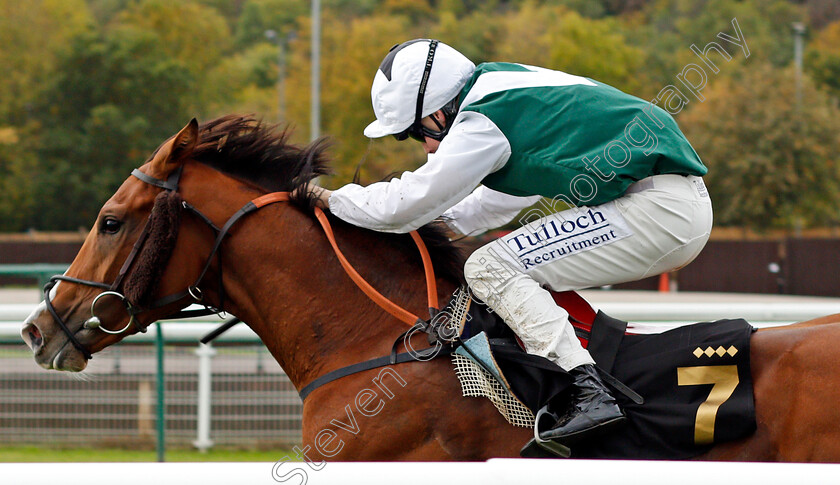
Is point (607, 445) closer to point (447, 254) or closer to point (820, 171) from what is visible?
point (447, 254)

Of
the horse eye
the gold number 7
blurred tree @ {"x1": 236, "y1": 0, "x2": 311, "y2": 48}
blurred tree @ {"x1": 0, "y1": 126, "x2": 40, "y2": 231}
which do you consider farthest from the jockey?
blurred tree @ {"x1": 236, "y1": 0, "x2": 311, "y2": 48}

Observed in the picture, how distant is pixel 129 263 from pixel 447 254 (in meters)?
0.98

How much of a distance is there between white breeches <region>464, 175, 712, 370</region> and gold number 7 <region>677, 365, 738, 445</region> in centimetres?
32

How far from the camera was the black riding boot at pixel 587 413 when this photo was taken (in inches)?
90.7

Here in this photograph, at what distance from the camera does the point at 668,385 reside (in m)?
2.40

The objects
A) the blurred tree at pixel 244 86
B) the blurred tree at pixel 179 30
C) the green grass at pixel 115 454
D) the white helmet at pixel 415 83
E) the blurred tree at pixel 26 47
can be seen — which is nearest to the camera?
the white helmet at pixel 415 83

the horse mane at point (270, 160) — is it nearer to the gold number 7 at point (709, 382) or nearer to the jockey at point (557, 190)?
the jockey at point (557, 190)

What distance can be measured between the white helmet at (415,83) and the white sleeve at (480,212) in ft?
1.94

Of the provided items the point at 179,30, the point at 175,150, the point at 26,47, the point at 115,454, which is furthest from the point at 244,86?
the point at 175,150

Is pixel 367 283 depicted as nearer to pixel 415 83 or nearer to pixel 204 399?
pixel 415 83

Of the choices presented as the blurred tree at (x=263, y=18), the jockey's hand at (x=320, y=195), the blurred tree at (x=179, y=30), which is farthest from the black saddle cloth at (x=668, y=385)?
the blurred tree at (x=263, y=18)

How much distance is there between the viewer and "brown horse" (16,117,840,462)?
2486mm

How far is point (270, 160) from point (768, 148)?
83.2 ft

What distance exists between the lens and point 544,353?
2406mm
